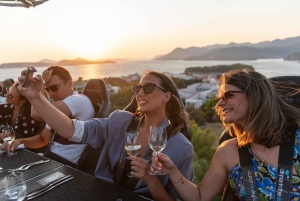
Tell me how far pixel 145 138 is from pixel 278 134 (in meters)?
0.97

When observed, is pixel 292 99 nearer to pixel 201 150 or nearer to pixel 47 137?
pixel 47 137

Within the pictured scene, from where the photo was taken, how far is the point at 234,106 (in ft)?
4.71

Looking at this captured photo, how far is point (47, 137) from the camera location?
2.80m

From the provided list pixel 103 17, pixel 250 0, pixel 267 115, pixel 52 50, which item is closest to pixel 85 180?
pixel 267 115

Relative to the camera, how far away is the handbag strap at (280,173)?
1.27 m

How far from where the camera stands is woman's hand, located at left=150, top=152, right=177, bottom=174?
1.33 metres

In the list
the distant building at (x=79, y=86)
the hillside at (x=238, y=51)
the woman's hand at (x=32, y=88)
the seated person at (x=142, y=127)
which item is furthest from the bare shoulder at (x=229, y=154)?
the hillside at (x=238, y=51)

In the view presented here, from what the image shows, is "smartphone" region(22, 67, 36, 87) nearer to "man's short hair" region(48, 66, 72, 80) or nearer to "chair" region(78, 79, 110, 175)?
"man's short hair" region(48, 66, 72, 80)

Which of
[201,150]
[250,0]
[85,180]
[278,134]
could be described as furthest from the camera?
[201,150]

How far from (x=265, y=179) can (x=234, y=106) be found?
1.44 feet

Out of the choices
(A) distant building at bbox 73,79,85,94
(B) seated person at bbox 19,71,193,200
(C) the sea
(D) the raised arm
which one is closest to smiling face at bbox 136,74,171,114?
(B) seated person at bbox 19,71,193,200

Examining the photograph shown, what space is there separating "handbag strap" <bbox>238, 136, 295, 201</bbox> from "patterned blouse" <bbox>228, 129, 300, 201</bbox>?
20 millimetres

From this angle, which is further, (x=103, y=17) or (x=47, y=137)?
(x=103, y=17)

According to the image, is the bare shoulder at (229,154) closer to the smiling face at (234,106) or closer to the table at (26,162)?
the smiling face at (234,106)
